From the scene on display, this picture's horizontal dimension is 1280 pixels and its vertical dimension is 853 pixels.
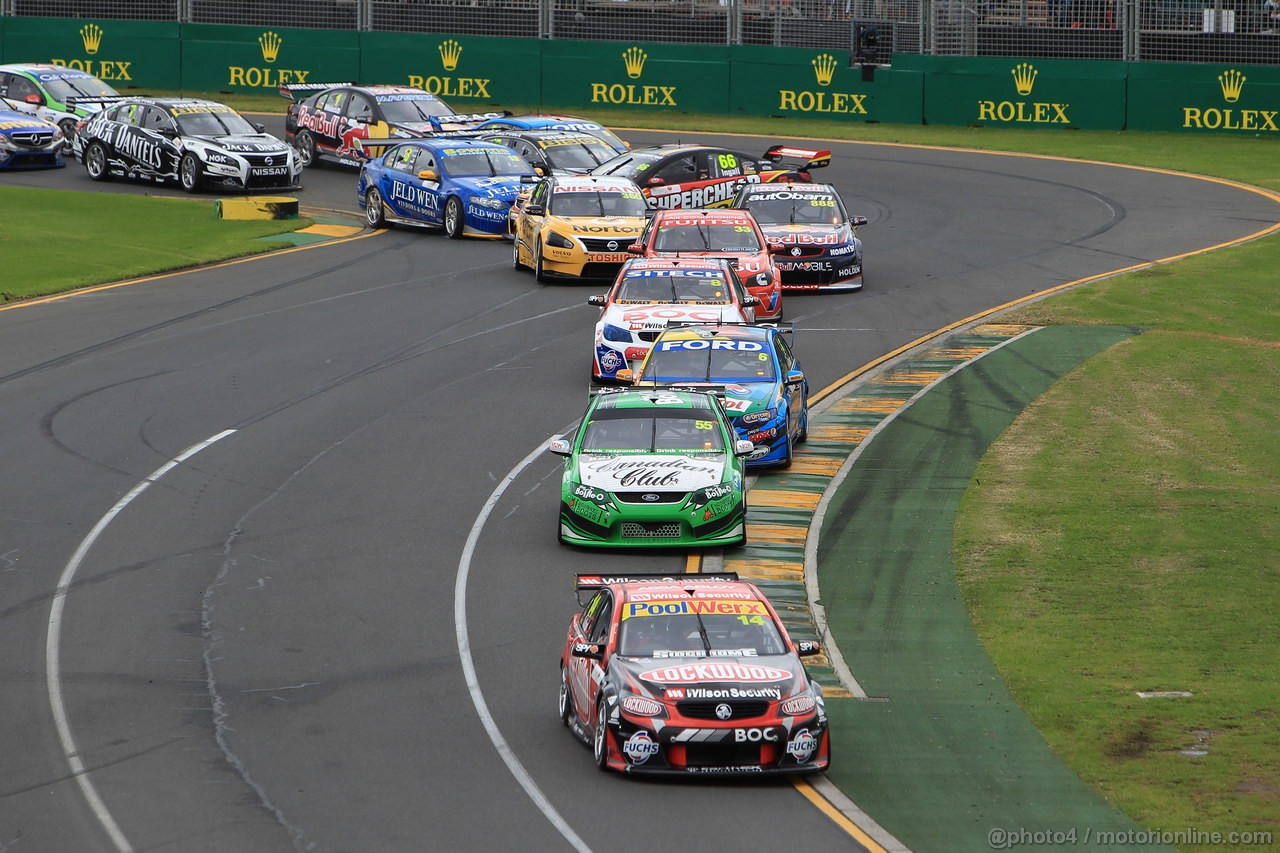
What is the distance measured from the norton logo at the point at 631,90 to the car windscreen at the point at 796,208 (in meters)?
19.3

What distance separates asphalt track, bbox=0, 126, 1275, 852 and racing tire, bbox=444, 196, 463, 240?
17.9 inches

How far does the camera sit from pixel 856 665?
14.2 metres

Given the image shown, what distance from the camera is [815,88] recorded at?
4666 centimetres

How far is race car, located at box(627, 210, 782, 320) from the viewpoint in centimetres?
2552

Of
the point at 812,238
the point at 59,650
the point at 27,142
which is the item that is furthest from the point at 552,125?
the point at 59,650

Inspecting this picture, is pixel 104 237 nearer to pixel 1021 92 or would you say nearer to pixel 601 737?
pixel 601 737

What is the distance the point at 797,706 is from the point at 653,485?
528 centimetres

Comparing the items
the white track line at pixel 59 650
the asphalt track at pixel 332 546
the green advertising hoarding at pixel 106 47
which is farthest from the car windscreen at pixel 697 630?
Answer: the green advertising hoarding at pixel 106 47

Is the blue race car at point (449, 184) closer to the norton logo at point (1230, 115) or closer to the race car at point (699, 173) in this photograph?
the race car at point (699, 173)

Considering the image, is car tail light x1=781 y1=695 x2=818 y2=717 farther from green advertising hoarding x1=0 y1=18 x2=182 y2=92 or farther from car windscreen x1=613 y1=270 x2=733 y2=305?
green advertising hoarding x1=0 y1=18 x2=182 y2=92

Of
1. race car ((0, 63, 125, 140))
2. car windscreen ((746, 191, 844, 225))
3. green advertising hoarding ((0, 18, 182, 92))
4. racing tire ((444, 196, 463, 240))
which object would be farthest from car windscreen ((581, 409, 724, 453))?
green advertising hoarding ((0, 18, 182, 92))

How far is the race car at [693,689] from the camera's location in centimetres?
1145

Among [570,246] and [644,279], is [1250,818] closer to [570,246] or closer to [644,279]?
[644,279]

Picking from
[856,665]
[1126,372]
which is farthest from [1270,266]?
[856,665]
